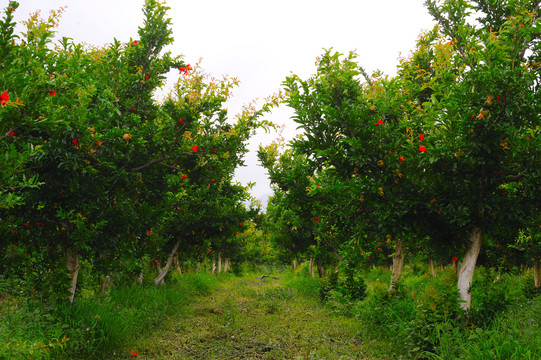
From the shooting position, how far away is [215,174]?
23.7 feet

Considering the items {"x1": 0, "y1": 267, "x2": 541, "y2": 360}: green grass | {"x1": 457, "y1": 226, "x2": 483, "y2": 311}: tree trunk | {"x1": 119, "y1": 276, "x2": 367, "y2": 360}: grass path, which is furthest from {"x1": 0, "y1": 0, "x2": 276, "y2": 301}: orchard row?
{"x1": 457, "y1": 226, "x2": 483, "y2": 311}: tree trunk

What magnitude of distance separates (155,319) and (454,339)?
6269 mm

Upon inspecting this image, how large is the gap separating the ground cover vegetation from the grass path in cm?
7

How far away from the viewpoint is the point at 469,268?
204 inches

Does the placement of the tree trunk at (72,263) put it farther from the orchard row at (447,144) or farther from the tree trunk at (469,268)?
the tree trunk at (469,268)

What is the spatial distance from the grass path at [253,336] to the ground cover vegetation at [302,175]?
0.07 metres

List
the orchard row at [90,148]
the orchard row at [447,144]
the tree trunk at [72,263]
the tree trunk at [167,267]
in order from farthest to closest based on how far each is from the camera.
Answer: the tree trunk at [167,267], the tree trunk at [72,263], the orchard row at [447,144], the orchard row at [90,148]

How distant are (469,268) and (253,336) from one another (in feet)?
15.2

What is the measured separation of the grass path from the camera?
18.4 ft

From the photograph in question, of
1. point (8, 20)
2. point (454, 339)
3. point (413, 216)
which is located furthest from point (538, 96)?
point (8, 20)

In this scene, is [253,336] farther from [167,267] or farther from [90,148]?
[167,267]

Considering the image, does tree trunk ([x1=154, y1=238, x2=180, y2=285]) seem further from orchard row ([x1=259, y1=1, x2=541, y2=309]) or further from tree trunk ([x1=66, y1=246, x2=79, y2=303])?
orchard row ([x1=259, y1=1, x2=541, y2=309])

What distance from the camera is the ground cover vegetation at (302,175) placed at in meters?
4.21

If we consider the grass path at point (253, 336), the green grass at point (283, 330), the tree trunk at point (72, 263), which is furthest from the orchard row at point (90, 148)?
the grass path at point (253, 336)
